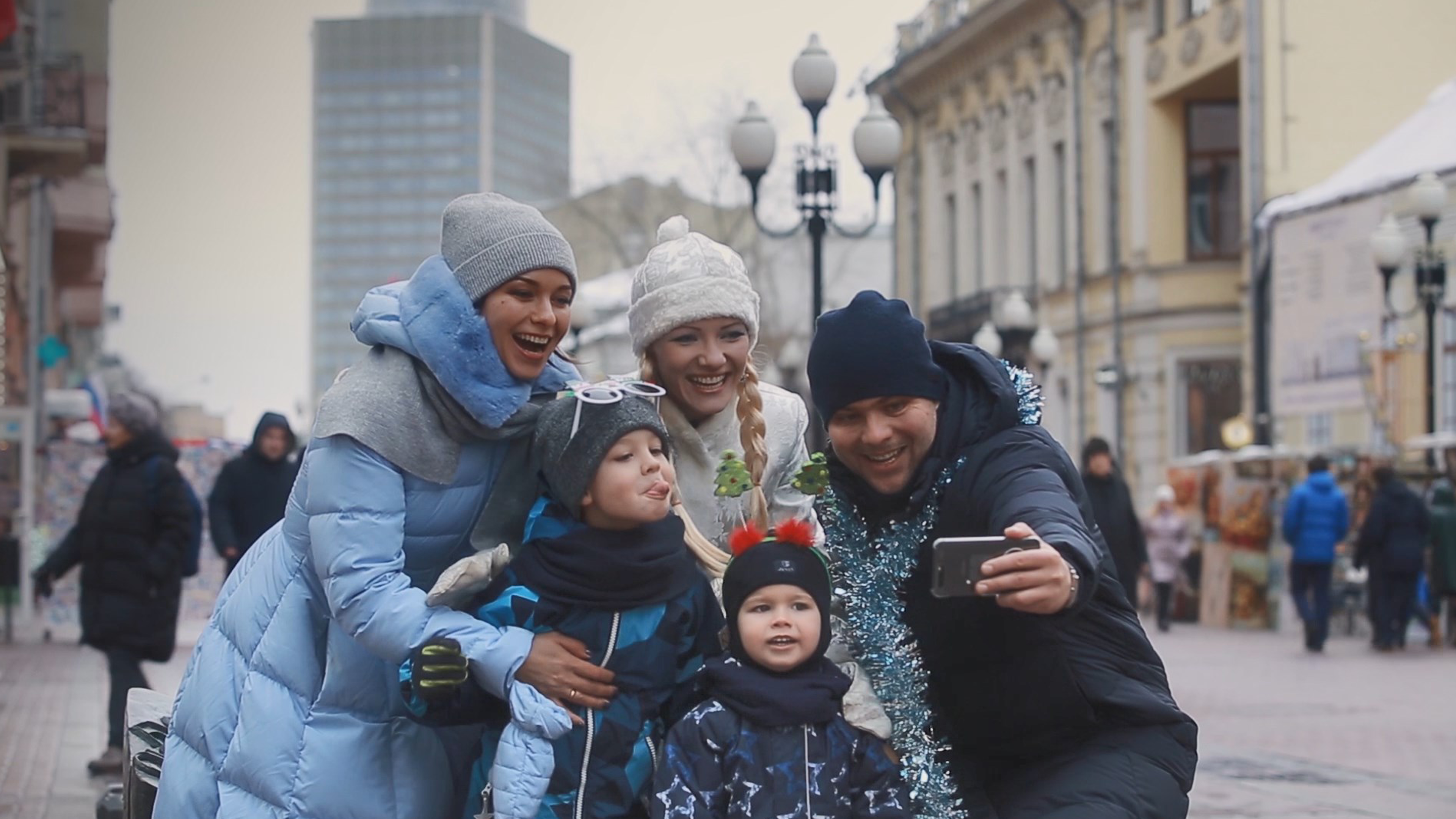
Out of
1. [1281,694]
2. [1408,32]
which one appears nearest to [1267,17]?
[1408,32]

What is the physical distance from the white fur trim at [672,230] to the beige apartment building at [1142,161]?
2620 cm

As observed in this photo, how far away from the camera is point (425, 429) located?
430cm

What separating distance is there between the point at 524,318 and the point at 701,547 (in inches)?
24.7

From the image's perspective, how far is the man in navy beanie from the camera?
13.1 ft

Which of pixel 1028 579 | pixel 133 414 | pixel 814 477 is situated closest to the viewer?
pixel 1028 579

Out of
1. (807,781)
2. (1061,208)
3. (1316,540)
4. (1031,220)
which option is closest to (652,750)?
(807,781)

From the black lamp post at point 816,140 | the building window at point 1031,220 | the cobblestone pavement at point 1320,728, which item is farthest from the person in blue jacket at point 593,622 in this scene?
the building window at point 1031,220

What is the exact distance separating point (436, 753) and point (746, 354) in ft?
4.06

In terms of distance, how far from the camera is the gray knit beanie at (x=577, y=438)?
13.9 feet

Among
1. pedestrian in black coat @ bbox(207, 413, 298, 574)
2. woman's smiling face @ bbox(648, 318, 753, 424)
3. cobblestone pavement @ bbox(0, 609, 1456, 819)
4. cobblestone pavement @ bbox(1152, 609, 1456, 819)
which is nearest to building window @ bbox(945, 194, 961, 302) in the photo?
cobblestone pavement @ bbox(1152, 609, 1456, 819)

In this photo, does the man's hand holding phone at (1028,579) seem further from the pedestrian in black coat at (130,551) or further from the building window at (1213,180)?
the building window at (1213,180)

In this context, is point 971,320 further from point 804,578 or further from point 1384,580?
point 804,578

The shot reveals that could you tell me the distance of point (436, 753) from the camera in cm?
446

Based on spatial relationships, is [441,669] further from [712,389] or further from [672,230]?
[672,230]
